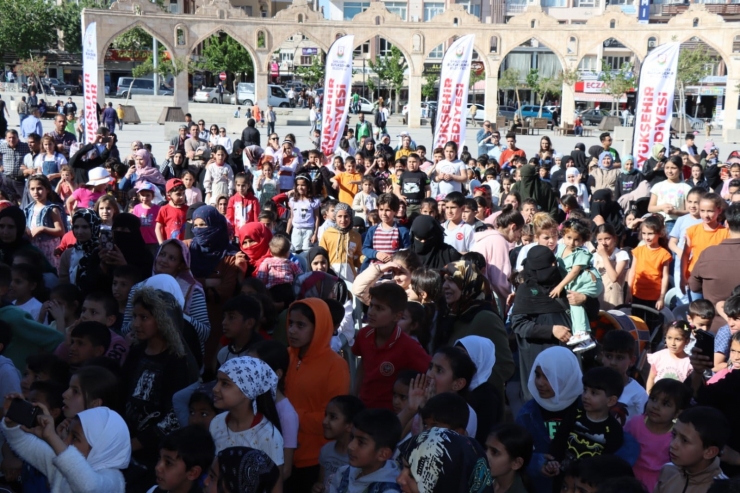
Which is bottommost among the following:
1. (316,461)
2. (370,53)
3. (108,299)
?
(316,461)

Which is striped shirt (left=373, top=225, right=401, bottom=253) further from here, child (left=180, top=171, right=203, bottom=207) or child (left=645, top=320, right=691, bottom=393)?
child (left=180, top=171, right=203, bottom=207)

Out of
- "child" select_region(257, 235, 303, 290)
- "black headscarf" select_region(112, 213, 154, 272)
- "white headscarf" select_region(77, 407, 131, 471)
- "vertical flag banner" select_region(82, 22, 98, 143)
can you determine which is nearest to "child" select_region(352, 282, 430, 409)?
"white headscarf" select_region(77, 407, 131, 471)

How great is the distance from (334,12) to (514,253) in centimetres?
6185

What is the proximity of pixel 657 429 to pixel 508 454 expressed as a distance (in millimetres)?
1170

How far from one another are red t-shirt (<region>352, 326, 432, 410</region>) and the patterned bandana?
42.0 inches

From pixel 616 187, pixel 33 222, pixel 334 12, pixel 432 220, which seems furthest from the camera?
pixel 334 12

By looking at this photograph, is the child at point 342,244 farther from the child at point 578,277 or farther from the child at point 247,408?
the child at point 247,408

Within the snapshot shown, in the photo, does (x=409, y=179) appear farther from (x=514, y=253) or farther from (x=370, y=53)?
(x=370, y=53)

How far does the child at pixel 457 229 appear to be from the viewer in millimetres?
8672

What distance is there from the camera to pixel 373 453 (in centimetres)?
392

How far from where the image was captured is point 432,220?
7789 millimetres

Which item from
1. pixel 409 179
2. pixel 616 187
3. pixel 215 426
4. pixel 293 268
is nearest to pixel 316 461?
pixel 215 426

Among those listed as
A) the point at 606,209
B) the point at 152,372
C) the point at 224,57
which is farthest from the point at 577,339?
the point at 224,57

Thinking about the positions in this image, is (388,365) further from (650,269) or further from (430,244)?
(650,269)
